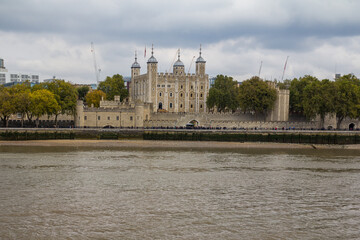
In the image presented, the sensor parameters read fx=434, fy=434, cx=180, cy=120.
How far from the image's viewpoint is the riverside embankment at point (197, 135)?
185 ft

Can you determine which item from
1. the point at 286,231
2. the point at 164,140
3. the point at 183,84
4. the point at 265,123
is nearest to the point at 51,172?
the point at 286,231

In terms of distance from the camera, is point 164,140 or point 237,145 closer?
point 237,145

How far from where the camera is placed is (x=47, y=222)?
1956 centimetres

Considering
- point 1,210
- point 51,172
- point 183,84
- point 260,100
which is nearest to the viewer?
point 1,210

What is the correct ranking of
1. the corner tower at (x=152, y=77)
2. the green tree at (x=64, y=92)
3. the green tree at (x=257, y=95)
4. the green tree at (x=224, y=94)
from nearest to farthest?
the green tree at (x=64, y=92) < the green tree at (x=257, y=95) < the green tree at (x=224, y=94) < the corner tower at (x=152, y=77)

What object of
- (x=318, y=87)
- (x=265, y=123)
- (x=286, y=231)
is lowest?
(x=286, y=231)

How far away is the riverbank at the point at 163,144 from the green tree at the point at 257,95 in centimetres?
1629

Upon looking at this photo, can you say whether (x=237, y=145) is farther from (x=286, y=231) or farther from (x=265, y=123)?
(x=286, y=231)

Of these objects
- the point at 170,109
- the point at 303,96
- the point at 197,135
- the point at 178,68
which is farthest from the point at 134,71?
the point at 197,135

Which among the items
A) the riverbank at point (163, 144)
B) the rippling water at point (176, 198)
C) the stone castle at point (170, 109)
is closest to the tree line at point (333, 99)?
the stone castle at point (170, 109)

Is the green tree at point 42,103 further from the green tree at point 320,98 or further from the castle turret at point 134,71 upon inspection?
the castle turret at point 134,71

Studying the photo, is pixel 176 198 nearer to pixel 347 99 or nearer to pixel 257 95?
pixel 347 99

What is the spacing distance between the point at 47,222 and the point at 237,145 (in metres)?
35.7

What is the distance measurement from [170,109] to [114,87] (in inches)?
512
